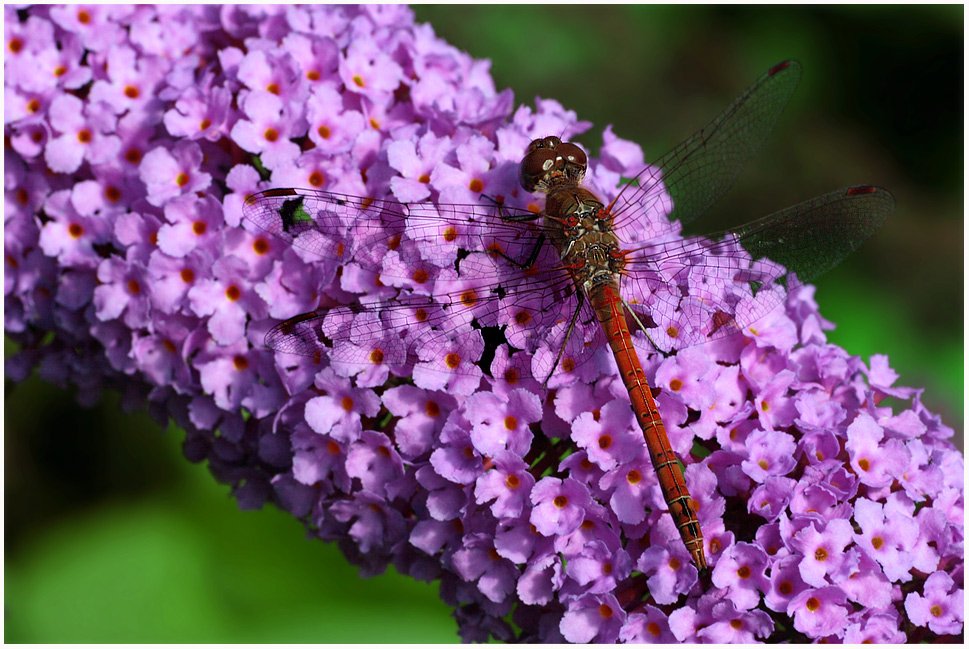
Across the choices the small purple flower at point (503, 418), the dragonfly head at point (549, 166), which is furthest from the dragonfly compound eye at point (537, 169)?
the small purple flower at point (503, 418)

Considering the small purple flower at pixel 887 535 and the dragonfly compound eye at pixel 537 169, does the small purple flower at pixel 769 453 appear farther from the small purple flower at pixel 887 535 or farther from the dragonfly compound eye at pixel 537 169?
the dragonfly compound eye at pixel 537 169

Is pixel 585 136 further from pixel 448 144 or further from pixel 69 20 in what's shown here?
pixel 69 20

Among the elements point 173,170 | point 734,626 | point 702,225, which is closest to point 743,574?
point 734,626

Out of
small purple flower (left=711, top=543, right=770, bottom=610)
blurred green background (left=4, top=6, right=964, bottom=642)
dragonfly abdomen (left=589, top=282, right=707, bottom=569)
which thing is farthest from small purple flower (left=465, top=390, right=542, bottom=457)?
blurred green background (left=4, top=6, right=964, bottom=642)

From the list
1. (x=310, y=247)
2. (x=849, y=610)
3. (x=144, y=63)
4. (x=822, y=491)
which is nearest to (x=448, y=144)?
(x=310, y=247)

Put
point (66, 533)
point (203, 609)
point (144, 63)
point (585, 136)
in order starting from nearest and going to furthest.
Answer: point (144, 63), point (203, 609), point (66, 533), point (585, 136)

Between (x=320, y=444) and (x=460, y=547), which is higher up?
(x=320, y=444)
